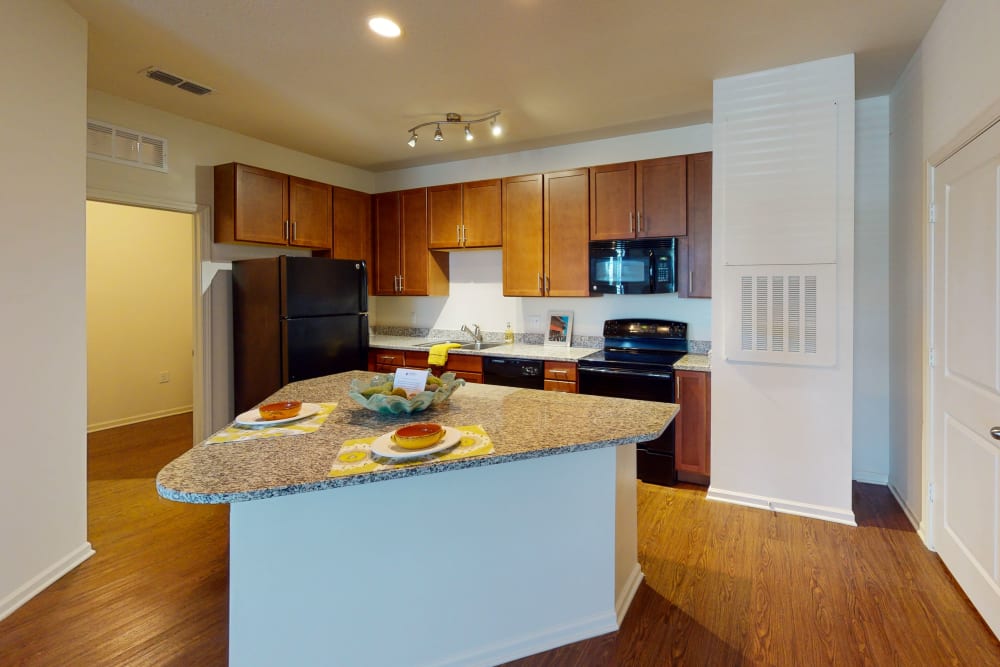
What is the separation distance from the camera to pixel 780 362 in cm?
291

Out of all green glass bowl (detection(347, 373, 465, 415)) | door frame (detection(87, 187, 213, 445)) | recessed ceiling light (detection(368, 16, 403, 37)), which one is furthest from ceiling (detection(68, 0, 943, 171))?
green glass bowl (detection(347, 373, 465, 415))

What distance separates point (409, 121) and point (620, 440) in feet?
9.65

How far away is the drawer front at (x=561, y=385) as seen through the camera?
3674 mm

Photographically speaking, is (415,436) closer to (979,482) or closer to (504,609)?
(504,609)

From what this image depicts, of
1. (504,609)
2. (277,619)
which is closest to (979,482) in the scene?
(504,609)

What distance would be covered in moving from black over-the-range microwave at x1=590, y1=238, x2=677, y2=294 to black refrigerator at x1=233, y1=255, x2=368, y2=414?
197 centimetres

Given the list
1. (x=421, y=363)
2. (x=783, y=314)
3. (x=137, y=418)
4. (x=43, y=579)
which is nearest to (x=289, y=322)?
(x=421, y=363)

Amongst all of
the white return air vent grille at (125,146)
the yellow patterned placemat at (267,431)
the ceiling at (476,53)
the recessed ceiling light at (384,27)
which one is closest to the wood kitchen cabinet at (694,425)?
the ceiling at (476,53)

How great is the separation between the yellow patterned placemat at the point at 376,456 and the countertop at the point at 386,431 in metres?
0.02

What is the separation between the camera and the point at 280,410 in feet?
6.13

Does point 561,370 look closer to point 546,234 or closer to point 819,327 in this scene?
point 546,234

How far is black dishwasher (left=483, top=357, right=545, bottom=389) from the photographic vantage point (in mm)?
3801

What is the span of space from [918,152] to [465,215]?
3001 millimetres

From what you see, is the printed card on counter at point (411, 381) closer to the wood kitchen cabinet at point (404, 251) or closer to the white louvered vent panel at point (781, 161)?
the white louvered vent panel at point (781, 161)
